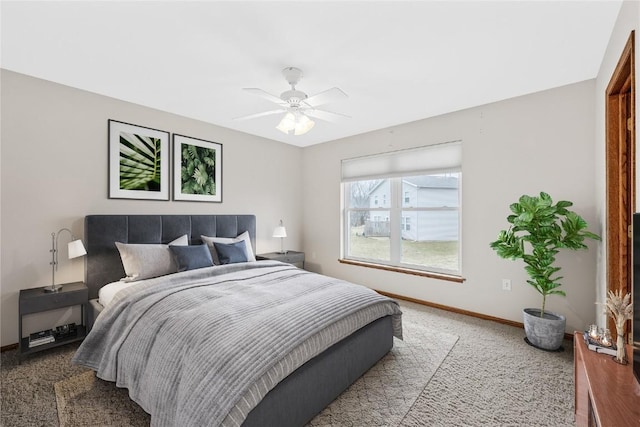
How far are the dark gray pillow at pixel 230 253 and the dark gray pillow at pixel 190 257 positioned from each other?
24 centimetres

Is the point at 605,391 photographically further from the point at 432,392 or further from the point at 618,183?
the point at 618,183

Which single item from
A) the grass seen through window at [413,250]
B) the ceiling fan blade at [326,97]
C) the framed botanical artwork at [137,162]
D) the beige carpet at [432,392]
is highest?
the ceiling fan blade at [326,97]

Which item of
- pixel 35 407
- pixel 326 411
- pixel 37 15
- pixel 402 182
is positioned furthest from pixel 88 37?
pixel 402 182

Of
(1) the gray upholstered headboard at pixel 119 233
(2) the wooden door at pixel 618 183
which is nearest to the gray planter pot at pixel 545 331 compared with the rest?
(2) the wooden door at pixel 618 183

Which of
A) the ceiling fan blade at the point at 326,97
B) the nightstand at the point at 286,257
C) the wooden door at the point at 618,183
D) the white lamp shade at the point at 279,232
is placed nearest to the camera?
the wooden door at the point at 618,183

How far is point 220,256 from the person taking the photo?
3.43 meters

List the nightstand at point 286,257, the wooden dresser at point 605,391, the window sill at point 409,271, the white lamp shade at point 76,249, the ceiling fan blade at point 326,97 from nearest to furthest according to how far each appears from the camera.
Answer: the wooden dresser at point 605,391 < the ceiling fan blade at point 326,97 < the white lamp shade at point 76,249 < the window sill at point 409,271 < the nightstand at point 286,257

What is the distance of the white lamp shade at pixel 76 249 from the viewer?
103 inches

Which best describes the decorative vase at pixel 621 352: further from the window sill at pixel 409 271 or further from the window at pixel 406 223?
the window at pixel 406 223

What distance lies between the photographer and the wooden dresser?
104cm

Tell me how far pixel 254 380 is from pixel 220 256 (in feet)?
7.38

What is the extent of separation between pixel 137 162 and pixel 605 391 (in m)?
4.17

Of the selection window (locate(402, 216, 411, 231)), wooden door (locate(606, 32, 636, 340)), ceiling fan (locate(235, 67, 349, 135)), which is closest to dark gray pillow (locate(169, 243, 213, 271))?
ceiling fan (locate(235, 67, 349, 135))

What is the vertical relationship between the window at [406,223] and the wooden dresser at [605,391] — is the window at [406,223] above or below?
above
